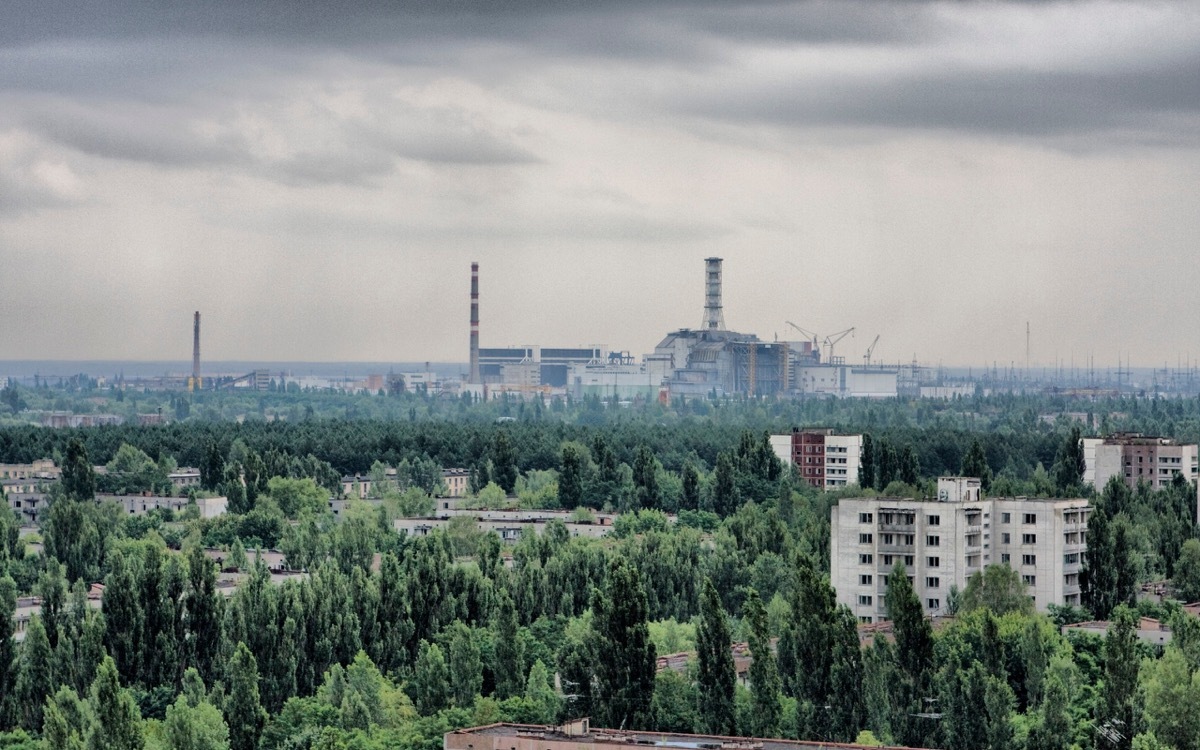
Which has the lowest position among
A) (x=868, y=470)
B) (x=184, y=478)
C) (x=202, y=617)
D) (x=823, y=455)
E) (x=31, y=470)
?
(x=202, y=617)

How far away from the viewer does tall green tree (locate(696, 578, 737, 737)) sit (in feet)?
131

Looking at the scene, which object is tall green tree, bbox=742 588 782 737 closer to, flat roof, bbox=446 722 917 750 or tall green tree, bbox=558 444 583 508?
flat roof, bbox=446 722 917 750

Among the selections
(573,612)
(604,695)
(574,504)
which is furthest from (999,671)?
(574,504)

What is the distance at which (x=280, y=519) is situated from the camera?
76188mm

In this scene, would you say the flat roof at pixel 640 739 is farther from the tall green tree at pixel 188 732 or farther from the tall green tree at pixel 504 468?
the tall green tree at pixel 504 468

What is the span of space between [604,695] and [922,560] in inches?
645

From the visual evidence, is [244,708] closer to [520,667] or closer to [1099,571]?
[520,667]

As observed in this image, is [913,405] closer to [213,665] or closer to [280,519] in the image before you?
[280,519]

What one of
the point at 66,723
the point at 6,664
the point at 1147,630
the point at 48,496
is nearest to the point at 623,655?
the point at 66,723

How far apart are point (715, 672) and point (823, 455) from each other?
60625 mm

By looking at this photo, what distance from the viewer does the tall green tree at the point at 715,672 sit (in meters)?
40.0

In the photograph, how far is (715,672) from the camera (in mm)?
40906

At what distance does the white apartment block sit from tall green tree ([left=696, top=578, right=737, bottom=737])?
1340 cm

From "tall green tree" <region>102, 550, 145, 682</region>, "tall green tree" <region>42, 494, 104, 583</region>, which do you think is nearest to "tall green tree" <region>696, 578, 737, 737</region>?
"tall green tree" <region>102, 550, 145, 682</region>
